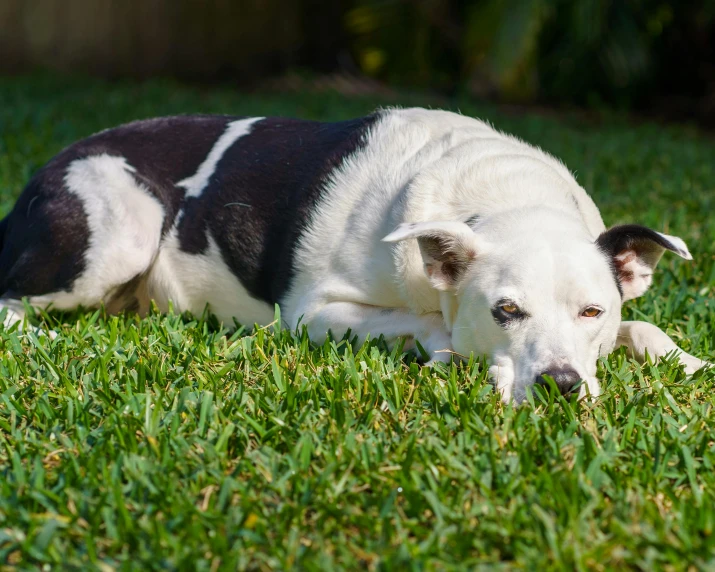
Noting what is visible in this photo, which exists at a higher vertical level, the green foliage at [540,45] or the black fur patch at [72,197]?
the black fur patch at [72,197]

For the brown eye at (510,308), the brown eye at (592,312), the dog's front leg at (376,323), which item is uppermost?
the brown eye at (592,312)

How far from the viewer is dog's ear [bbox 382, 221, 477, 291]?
3.30 meters

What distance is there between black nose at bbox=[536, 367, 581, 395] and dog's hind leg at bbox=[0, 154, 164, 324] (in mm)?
2108

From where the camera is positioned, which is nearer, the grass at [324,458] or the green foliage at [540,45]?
the grass at [324,458]

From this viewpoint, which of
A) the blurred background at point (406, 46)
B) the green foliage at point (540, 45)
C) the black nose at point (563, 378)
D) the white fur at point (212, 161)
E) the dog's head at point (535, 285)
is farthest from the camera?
the blurred background at point (406, 46)

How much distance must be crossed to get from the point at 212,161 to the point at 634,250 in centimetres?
206

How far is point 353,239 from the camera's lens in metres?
3.83

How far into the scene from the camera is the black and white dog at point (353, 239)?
10.8ft

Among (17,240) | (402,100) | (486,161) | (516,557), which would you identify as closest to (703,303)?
(486,161)

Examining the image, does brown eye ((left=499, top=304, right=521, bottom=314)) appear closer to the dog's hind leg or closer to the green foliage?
the dog's hind leg

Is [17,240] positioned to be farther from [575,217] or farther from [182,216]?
[575,217]

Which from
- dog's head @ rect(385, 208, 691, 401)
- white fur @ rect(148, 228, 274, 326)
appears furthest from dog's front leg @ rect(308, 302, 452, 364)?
white fur @ rect(148, 228, 274, 326)

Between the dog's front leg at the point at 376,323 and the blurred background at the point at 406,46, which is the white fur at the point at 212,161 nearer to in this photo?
the dog's front leg at the point at 376,323

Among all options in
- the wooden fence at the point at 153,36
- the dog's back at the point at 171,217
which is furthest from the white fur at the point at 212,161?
the wooden fence at the point at 153,36
